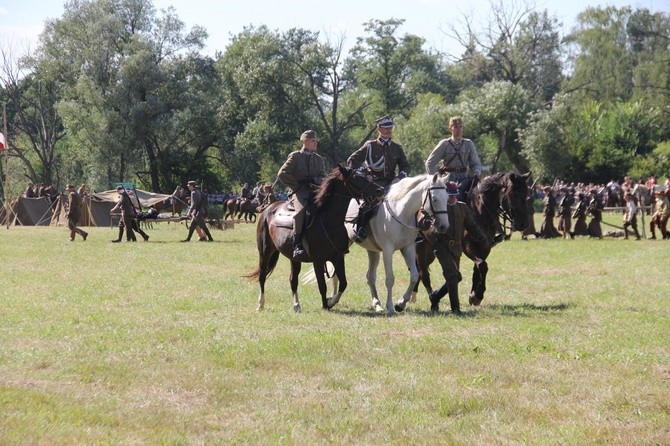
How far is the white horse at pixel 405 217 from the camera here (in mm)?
13195

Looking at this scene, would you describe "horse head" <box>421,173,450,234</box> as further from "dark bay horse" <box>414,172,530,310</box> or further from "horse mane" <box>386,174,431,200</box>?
"dark bay horse" <box>414,172,530,310</box>

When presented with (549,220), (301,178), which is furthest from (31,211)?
(301,178)

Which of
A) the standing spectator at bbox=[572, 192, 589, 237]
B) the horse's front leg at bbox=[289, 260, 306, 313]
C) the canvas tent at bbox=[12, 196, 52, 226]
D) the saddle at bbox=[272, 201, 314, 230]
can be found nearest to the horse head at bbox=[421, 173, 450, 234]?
the saddle at bbox=[272, 201, 314, 230]

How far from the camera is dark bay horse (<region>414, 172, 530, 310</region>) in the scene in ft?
48.7

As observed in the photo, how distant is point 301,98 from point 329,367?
6457 centimetres

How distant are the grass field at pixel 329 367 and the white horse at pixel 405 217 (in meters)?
0.73

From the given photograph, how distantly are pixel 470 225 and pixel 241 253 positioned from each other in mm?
13921

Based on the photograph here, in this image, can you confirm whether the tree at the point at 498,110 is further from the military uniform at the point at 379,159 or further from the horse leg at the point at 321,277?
the horse leg at the point at 321,277

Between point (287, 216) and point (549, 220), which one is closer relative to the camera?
point (287, 216)

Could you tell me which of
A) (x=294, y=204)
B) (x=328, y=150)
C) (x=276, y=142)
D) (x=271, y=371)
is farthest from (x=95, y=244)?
(x=328, y=150)

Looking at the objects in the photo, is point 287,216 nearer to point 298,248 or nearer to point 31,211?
point 298,248

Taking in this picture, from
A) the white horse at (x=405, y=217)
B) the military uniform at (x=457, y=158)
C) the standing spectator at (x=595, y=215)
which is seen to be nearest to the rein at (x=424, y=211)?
the white horse at (x=405, y=217)

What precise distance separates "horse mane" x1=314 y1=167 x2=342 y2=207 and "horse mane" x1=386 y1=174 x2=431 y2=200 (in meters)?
0.74

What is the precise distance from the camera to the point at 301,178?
47.5 feet
